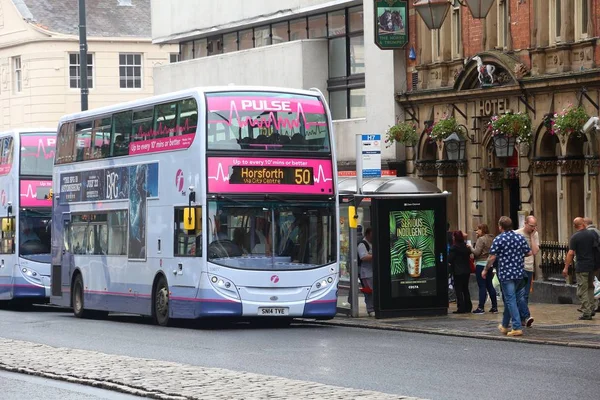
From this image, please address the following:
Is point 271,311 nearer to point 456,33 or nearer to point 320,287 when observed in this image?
point 320,287

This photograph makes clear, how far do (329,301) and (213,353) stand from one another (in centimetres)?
538

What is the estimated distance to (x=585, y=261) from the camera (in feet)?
78.5

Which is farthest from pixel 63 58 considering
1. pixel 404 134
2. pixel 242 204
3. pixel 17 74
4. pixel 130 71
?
pixel 242 204

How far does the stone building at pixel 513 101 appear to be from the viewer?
30609mm

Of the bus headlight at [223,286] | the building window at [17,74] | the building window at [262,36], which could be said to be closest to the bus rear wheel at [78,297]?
the bus headlight at [223,286]

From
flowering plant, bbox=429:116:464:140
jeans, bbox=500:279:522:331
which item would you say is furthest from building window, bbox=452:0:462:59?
jeans, bbox=500:279:522:331

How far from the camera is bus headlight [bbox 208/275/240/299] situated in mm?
23625

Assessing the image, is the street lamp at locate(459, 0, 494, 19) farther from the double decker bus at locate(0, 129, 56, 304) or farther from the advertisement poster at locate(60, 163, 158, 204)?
the double decker bus at locate(0, 129, 56, 304)

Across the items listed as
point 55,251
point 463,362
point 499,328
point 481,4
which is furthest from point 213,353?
point 55,251

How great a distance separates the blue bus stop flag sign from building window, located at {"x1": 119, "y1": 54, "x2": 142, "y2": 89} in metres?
28.5

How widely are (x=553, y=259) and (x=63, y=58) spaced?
115ft

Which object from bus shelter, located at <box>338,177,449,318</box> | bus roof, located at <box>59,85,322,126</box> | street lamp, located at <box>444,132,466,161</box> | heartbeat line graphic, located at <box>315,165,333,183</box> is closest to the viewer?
bus roof, located at <box>59,85,322,126</box>

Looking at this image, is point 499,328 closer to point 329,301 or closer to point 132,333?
point 329,301

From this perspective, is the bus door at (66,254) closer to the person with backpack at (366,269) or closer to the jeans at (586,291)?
the person with backpack at (366,269)
